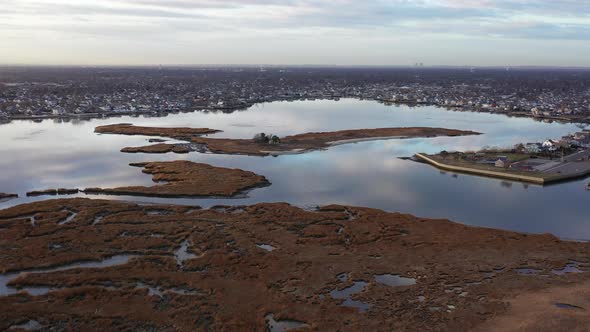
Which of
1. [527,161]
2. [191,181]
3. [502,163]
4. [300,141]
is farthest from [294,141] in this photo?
[527,161]

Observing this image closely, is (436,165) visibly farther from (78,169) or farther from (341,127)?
(78,169)

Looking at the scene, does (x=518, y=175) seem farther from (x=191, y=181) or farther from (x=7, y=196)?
(x=7, y=196)

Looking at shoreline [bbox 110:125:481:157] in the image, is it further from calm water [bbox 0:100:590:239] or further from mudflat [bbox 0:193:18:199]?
mudflat [bbox 0:193:18:199]

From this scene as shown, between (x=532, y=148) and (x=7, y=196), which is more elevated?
(x=532, y=148)

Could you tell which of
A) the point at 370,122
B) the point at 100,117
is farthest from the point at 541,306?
the point at 100,117

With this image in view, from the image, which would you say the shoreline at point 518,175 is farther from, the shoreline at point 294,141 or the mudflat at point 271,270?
the shoreline at point 294,141

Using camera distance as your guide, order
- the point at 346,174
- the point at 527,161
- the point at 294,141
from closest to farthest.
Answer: the point at 346,174
the point at 527,161
the point at 294,141
